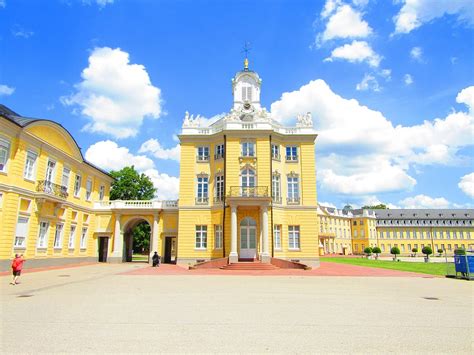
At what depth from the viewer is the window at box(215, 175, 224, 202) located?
3008 cm

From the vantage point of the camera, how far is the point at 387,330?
23.2ft

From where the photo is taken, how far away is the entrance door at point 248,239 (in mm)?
28891

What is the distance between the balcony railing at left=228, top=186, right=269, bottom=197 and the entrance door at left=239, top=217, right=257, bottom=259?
2268 millimetres

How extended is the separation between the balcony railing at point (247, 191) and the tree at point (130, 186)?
23.3 metres

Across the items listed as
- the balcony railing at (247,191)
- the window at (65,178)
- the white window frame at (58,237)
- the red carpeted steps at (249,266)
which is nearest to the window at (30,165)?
the window at (65,178)

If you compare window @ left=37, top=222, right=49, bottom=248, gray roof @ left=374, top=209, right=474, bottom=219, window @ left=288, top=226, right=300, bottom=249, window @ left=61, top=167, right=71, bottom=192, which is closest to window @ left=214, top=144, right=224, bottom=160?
window @ left=288, top=226, right=300, bottom=249

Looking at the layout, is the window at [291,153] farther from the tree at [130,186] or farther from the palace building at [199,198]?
the tree at [130,186]

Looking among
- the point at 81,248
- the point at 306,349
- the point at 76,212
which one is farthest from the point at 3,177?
the point at 306,349

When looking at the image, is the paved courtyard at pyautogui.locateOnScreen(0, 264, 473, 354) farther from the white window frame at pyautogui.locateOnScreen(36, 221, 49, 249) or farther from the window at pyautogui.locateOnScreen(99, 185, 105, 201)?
the window at pyautogui.locateOnScreen(99, 185, 105, 201)

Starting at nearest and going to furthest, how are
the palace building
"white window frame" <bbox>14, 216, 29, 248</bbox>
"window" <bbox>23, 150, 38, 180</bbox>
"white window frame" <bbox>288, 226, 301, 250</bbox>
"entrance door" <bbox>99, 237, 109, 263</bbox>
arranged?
"white window frame" <bbox>14, 216, 29, 248</bbox> → "window" <bbox>23, 150, 38, 180</bbox> → the palace building → "white window frame" <bbox>288, 226, 301, 250</bbox> → "entrance door" <bbox>99, 237, 109, 263</bbox>

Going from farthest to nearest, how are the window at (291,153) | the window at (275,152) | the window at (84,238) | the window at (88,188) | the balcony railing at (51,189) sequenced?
the window at (88,188)
the window at (84,238)
the window at (291,153)
the window at (275,152)
the balcony railing at (51,189)

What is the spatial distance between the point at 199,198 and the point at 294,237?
30.7ft

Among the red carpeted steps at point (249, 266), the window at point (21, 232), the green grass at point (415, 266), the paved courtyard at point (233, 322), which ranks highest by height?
the window at point (21, 232)

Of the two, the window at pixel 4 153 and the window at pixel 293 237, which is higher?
the window at pixel 4 153
